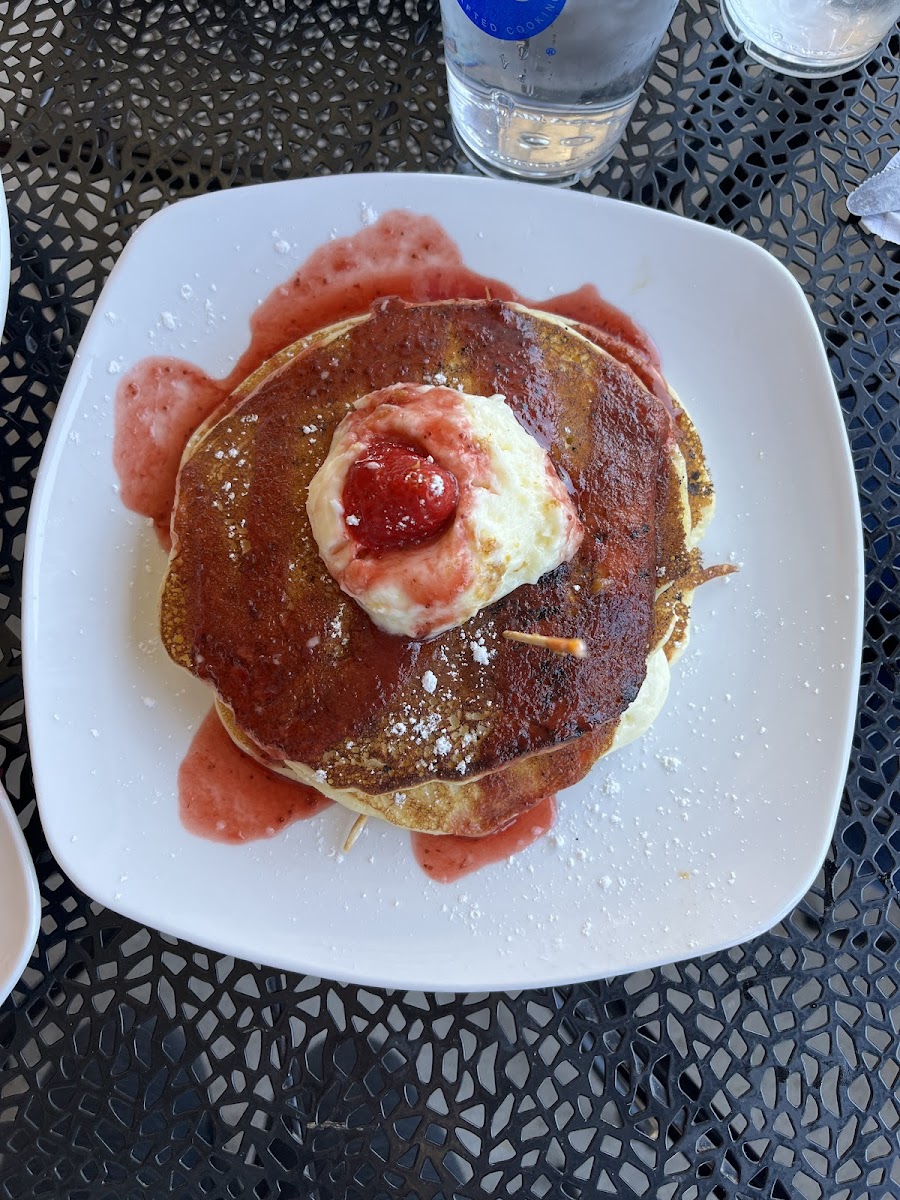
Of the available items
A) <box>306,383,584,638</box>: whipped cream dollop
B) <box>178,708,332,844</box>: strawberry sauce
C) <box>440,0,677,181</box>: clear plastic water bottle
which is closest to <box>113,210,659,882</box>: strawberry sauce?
<box>178,708,332,844</box>: strawberry sauce

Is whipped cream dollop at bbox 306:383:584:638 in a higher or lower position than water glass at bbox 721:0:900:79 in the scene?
lower

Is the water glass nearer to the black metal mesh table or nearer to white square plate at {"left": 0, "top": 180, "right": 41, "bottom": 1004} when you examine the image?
the black metal mesh table

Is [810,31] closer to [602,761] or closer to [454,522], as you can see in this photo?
[454,522]

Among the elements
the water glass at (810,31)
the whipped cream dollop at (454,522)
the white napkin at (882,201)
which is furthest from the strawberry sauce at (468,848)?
the water glass at (810,31)

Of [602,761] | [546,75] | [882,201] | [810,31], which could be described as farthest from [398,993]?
[810,31]

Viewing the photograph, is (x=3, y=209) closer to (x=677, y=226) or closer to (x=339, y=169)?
(x=339, y=169)
